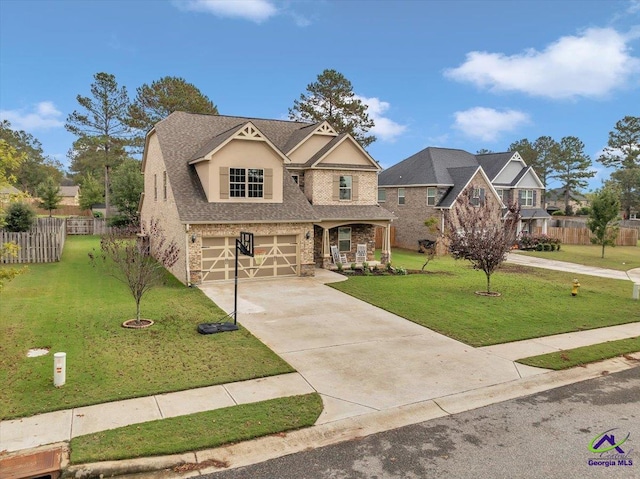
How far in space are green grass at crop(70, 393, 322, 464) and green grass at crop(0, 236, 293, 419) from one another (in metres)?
1.26

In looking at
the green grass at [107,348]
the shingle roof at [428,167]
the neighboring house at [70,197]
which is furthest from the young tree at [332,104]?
the neighboring house at [70,197]

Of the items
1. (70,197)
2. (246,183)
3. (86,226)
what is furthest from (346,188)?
(70,197)

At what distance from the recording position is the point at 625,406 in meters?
8.12

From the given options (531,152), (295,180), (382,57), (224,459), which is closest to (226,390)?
(224,459)

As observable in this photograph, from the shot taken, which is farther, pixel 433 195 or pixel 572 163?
pixel 572 163

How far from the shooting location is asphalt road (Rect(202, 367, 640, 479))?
19.5ft

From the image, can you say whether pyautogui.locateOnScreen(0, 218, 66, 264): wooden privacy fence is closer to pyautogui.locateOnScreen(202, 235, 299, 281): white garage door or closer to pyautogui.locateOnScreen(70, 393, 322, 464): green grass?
pyautogui.locateOnScreen(202, 235, 299, 281): white garage door

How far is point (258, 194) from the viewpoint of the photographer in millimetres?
20422

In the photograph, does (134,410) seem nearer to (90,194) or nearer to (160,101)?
(160,101)

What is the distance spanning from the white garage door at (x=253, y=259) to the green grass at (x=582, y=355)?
1222 cm

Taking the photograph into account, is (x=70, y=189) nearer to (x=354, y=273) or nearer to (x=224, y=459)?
(x=354, y=273)

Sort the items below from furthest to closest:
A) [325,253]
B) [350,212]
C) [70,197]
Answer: [70,197] < [350,212] < [325,253]

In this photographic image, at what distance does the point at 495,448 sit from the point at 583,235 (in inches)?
1618

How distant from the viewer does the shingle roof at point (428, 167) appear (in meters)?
33.8
